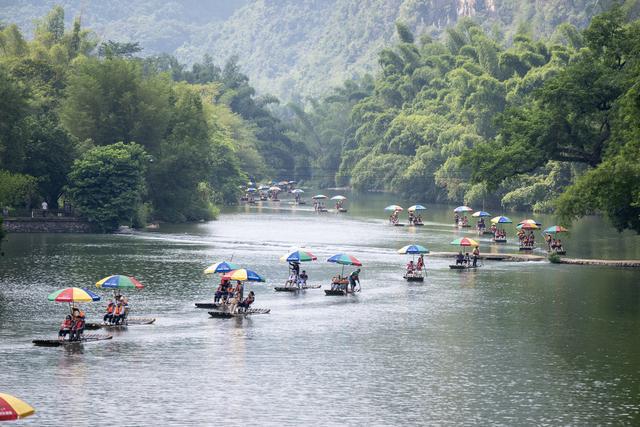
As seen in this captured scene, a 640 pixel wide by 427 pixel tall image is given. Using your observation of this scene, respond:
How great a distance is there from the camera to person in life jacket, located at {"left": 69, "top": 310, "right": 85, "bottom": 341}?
59.1 meters

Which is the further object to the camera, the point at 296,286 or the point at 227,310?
the point at 296,286

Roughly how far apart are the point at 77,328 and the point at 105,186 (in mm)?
62263

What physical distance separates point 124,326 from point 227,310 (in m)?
7.42

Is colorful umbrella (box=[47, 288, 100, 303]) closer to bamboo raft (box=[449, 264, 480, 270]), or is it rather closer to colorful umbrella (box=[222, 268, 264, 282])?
colorful umbrella (box=[222, 268, 264, 282])

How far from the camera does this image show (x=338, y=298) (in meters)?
77.9

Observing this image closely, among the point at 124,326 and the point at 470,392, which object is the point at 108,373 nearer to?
the point at 124,326

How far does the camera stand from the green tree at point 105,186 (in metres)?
119

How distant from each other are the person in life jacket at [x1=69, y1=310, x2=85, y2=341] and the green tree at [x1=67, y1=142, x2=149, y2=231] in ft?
199

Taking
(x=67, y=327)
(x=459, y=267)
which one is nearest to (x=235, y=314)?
(x=67, y=327)

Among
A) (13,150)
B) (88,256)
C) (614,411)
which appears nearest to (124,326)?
(614,411)

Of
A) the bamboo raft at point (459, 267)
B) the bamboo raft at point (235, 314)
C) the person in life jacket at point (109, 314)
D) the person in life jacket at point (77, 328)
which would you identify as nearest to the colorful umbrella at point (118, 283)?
the person in life jacket at point (109, 314)

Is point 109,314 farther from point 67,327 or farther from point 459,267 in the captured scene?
point 459,267

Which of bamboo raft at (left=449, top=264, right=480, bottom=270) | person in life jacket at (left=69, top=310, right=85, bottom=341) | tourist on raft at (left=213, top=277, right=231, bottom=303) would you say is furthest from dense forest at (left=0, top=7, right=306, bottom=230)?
person in life jacket at (left=69, top=310, right=85, bottom=341)

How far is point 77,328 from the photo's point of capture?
59.2m
